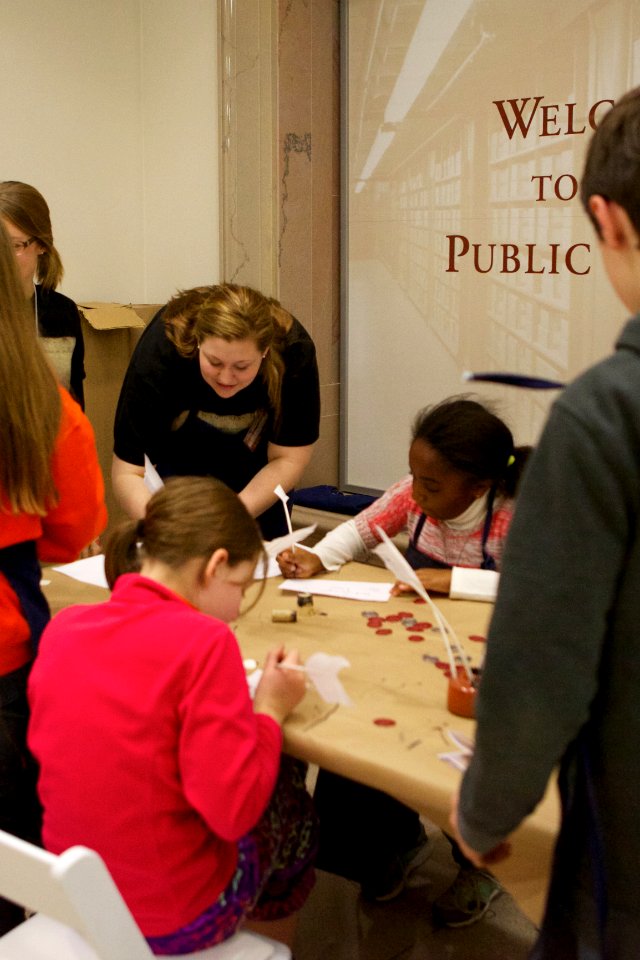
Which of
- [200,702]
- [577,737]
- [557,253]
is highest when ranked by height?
[557,253]

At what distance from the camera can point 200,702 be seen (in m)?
1.40

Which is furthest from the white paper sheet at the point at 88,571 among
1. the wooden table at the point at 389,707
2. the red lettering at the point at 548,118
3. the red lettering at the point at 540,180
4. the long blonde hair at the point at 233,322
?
the red lettering at the point at 548,118

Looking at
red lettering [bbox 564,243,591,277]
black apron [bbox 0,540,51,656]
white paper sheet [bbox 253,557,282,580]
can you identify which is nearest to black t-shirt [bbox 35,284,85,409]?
white paper sheet [bbox 253,557,282,580]

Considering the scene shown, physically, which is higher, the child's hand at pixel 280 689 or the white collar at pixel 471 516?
the white collar at pixel 471 516

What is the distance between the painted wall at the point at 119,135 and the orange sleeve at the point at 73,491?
270 cm

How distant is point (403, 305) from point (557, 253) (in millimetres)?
745

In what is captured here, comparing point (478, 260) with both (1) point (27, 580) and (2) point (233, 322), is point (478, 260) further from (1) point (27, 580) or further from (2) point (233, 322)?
(1) point (27, 580)

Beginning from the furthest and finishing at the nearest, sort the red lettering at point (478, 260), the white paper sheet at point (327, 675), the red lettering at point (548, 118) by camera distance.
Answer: the red lettering at point (478, 260), the red lettering at point (548, 118), the white paper sheet at point (327, 675)

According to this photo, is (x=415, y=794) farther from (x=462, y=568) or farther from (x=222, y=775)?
(x=462, y=568)

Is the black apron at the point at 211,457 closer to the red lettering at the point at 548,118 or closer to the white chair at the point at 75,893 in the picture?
the white chair at the point at 75,893

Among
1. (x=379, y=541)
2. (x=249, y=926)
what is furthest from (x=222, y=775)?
(x=379, y=541)

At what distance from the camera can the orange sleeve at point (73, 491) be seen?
167 centimetres

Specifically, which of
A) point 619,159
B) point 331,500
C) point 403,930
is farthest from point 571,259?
point 619,159

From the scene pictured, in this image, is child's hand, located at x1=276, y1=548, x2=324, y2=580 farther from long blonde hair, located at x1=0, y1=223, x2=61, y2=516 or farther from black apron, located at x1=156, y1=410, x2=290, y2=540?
long blonde hair, located at x1=0, y1=223, x2=61, y2=516
